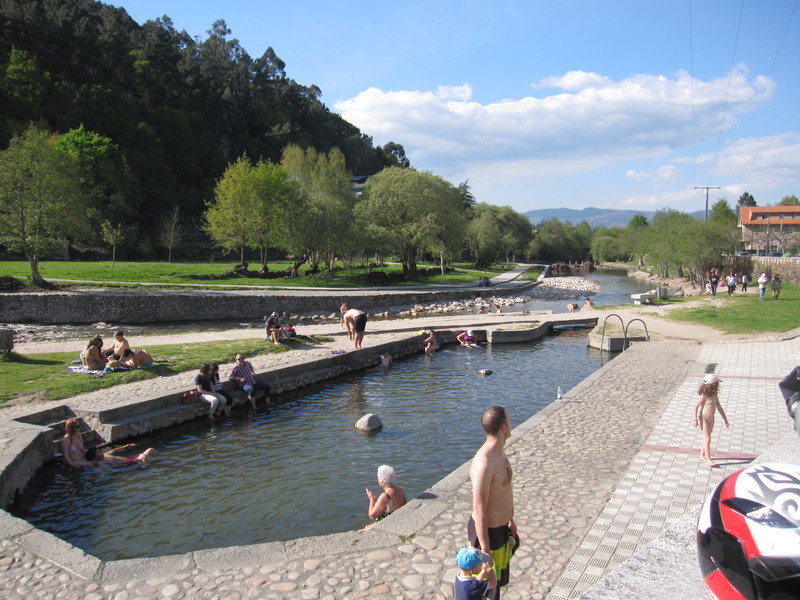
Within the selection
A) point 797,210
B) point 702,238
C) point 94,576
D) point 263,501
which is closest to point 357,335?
point 263,501

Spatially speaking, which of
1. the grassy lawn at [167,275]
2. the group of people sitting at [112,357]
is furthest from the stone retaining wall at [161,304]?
the group of people sitting at [112,357]

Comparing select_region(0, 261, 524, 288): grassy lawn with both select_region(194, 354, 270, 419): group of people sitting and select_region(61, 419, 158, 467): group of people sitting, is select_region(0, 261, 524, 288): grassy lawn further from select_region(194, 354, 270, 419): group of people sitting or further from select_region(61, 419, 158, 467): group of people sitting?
select_region(61, 419, 158, 467): group of people sitting

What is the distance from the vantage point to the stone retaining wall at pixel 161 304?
29.4 meters

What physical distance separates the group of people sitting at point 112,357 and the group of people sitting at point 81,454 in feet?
15.4

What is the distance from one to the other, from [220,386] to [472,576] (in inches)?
452

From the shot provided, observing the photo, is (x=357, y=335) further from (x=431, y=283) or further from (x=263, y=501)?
(x=431, y=283)

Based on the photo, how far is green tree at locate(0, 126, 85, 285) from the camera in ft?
106

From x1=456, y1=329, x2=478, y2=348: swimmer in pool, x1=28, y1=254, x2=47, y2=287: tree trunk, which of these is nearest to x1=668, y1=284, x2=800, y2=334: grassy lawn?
x1=456, y1=329, x2=478, y2=348: swimmer in pool

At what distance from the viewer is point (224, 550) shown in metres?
6.38

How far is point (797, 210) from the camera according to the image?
360 ft

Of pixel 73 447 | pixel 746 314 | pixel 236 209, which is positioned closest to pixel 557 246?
pixel 236 209

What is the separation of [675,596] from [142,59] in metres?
111

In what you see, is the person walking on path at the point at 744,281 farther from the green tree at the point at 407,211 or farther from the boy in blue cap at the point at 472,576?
the boy in blue cap at the point at 472,576

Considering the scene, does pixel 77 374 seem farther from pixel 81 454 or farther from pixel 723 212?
pixel 723 212
